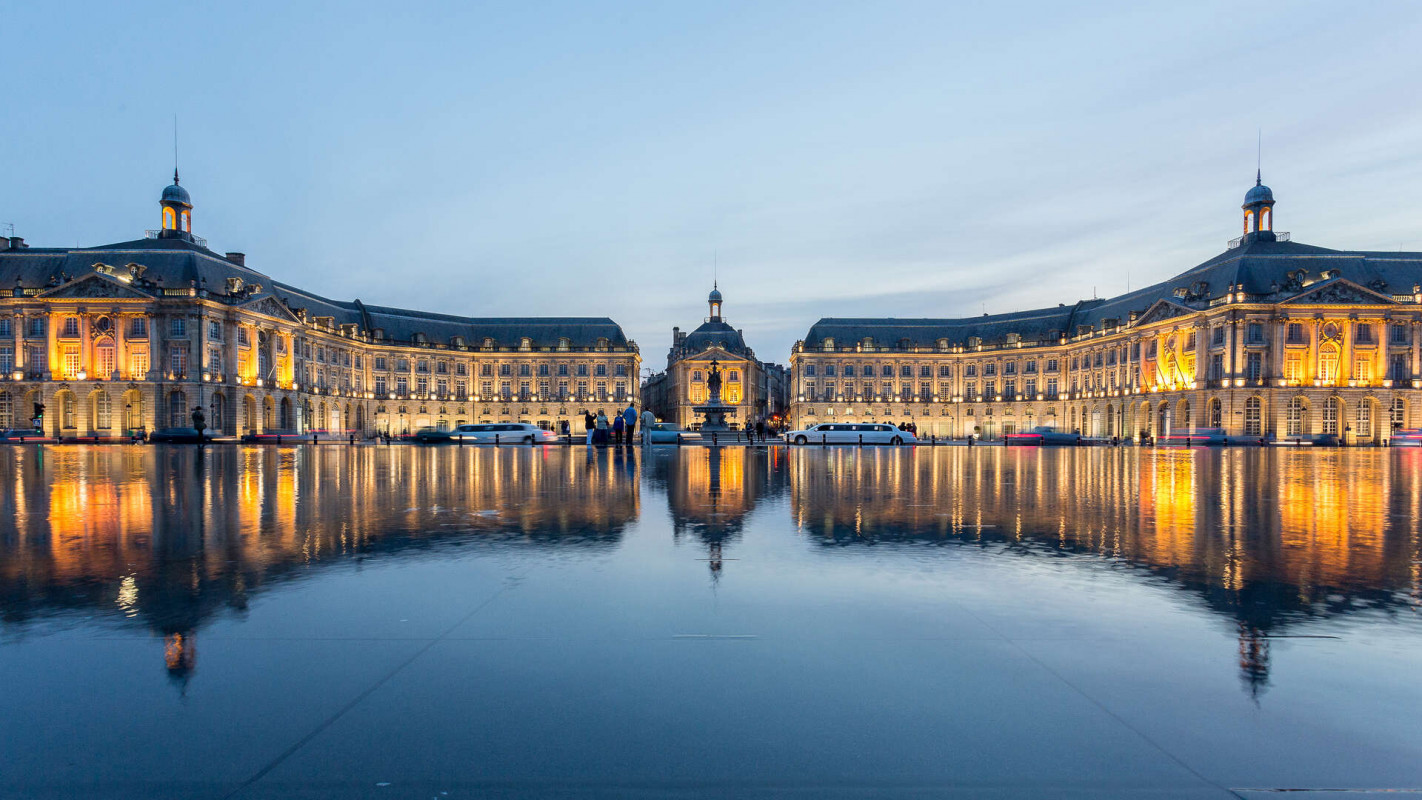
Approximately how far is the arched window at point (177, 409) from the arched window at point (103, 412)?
16.3 ft

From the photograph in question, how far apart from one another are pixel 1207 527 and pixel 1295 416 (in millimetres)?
73169

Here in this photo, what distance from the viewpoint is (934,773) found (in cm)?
266

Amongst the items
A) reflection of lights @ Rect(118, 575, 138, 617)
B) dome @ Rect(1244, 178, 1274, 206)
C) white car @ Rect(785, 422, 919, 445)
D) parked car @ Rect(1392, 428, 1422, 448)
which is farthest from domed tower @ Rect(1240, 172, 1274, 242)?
reflection of lights @ Rect(118, 575, 138, 617)

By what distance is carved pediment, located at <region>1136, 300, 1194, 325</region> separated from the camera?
70000 millimetres

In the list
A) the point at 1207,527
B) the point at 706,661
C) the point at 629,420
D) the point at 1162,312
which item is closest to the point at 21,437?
the point at 629,420

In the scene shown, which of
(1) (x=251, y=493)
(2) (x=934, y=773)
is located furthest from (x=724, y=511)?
(1) (x=251, y=493)

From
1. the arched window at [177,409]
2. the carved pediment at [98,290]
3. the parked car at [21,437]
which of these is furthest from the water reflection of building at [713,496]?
the carved pediment at [98,290]

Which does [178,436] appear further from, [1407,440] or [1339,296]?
[1339,296]

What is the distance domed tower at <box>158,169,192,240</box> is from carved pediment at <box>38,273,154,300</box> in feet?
27.6

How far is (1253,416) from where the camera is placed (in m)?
64.9

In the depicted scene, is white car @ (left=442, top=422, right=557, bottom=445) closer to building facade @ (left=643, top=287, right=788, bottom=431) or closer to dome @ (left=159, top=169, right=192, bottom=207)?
dome @ (left=159, top=169, right=192, bottom=207)

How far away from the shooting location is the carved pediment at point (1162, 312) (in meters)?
70.0

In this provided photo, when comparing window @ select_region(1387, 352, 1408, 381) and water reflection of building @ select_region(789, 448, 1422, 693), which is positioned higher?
window @ select_region(1387, 352, 1408, 381)

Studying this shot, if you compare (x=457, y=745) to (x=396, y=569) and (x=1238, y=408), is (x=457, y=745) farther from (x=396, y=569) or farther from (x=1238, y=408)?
(x=1238, y=408)
